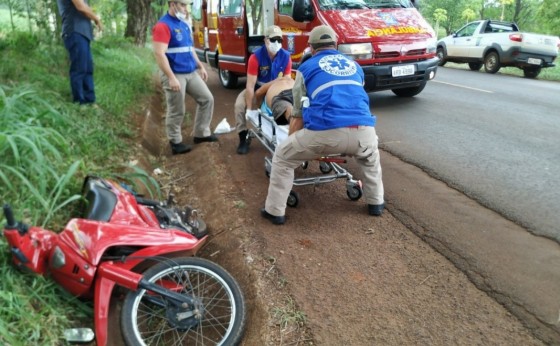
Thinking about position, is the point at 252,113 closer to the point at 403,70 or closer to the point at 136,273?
the point at 136,273

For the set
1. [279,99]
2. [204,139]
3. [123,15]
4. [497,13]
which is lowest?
[204,139]

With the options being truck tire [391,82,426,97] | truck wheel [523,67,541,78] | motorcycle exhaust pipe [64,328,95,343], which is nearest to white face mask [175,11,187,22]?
motorcycle exhaust pipe [64,328,95,343]

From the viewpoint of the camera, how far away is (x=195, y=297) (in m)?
2.52

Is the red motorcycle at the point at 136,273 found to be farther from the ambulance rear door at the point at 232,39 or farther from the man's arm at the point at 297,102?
the ambulance rear door at the point at 232,39

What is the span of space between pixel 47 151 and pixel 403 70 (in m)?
5.62

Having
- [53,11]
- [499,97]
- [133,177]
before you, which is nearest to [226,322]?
[133,177]

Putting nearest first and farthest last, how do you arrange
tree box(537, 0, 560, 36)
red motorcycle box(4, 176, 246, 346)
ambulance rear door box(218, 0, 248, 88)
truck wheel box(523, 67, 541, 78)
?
red motorcycle box(4, 176, 246, 346) → ambulance rear door box(218, 0, 248, 88) → truck wheel box(523, 67, 541, 78) → tree box(537, 0, 560, 36)

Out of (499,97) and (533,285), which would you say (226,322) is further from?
(499,97)

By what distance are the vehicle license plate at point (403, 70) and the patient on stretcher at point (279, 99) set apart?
110 inches

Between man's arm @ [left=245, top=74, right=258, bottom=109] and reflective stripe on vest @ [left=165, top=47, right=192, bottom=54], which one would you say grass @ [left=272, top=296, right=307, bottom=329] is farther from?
reflective stripe on vest @ [left=165, top=47, right=192, bottom=54]

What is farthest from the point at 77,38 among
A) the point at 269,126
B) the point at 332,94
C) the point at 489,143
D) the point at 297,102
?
the point at 489,143

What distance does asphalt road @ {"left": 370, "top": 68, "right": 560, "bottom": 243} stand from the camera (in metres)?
4.04

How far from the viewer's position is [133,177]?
13.2 ft

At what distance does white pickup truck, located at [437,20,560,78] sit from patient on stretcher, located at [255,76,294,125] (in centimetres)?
1101
